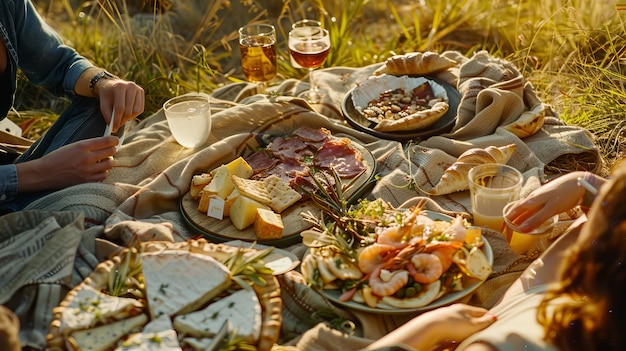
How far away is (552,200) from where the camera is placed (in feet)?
8.26

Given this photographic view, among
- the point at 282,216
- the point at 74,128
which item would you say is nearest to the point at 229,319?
the point at 282,216

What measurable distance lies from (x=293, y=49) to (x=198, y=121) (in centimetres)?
70

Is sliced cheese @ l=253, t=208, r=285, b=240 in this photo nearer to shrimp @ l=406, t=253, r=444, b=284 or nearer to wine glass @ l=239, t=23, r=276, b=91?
shrimp @ l=406, t=253, r=444, b=284

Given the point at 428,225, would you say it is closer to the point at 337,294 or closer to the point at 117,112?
the point at 337,294

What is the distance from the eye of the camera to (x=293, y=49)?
3.81 meters

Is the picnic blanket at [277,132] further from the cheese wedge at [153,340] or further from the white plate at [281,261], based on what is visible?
the cheese wedge at [153,340]

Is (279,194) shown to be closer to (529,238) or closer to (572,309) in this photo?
(529,238)

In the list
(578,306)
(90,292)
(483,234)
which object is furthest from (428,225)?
(90,292)

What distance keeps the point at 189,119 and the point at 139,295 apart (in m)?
1.40

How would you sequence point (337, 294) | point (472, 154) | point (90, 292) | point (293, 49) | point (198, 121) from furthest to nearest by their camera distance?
point (293, 49), point (198, 121), point (472, 154), point (337, 294), point (90, 292)

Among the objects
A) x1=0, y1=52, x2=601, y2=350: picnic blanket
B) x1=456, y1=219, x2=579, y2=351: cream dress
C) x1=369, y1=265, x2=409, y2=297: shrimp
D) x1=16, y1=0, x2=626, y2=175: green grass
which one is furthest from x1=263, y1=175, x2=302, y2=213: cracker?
x1=16, y1=0, x2=626, y2=175: green grass

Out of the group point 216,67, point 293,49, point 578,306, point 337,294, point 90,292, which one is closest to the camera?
point 578,306

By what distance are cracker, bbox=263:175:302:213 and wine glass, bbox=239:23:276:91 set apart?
2.83ft

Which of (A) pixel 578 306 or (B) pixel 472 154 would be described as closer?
(A) pixel 578 306
